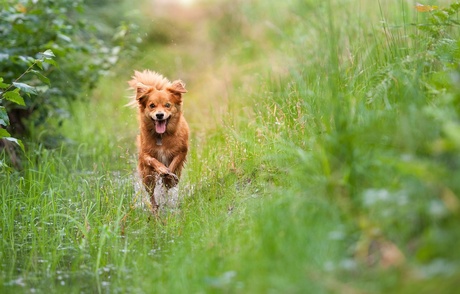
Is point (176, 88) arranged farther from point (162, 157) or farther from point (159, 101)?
point (162, 157)

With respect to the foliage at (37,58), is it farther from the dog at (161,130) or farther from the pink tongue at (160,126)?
the pink tongue at (160,126)

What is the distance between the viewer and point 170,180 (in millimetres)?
6434

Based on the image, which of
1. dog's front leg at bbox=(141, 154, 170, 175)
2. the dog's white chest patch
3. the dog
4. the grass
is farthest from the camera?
the dog's white chest patch

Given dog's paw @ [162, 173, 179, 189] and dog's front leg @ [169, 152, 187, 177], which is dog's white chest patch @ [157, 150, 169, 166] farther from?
dog's paw @ [162, 173, 179, 189]

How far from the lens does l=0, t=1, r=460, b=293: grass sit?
10.6 ft

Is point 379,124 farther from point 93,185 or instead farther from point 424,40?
point 93,185

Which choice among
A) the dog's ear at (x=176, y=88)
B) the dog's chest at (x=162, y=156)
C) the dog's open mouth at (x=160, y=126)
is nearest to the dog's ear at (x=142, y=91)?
the dog's ear at (x=176, y=88)

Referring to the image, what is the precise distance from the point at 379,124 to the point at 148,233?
2.10 metres

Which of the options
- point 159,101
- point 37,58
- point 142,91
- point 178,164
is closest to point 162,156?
point 178,164

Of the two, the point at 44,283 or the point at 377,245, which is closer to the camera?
the point at 377,245

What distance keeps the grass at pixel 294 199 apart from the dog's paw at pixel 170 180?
9 centimetres

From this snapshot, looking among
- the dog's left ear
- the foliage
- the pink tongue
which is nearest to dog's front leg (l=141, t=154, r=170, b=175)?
the pink tongue

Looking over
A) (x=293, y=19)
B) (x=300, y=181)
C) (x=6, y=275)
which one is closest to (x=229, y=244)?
(x=300, y=181)

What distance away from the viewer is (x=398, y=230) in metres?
3.37
